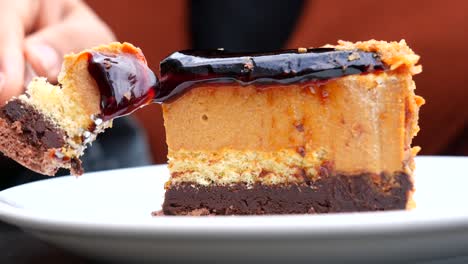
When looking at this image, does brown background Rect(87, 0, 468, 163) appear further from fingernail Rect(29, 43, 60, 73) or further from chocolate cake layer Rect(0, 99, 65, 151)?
chocolate cake layer Rect(0, 99, 65, 151)

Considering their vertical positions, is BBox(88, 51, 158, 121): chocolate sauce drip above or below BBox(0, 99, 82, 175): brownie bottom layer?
above

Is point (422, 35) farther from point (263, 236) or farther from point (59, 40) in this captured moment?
point (263, 236)

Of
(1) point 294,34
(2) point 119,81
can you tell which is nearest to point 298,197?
(2) point 119,81

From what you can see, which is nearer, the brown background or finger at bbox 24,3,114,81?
finger at bbox 24,3,114,81

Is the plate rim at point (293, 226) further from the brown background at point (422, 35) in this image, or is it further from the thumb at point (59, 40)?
the brown background at point (422, 35)

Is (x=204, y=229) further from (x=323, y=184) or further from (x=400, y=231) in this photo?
(x=323, y=184)

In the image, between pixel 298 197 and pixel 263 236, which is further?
pixel 298 197

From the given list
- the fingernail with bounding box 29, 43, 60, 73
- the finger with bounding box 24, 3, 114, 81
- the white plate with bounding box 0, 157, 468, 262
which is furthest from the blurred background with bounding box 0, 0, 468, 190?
the white plate with bounding box 0, 157, 468, 262
